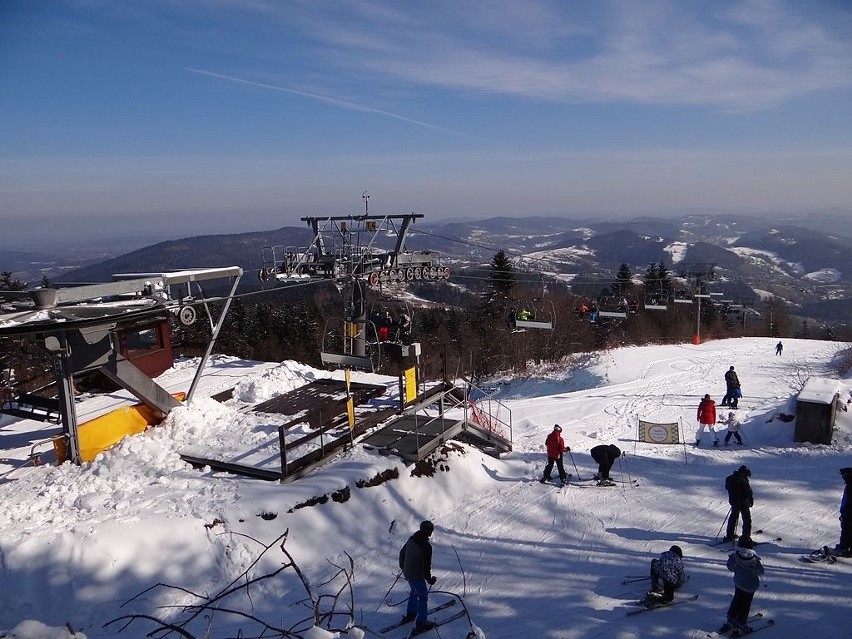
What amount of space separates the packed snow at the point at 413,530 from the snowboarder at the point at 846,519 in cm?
20

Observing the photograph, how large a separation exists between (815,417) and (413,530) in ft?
39.2

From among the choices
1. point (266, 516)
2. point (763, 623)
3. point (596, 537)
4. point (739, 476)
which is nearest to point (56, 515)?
point (266, 516)

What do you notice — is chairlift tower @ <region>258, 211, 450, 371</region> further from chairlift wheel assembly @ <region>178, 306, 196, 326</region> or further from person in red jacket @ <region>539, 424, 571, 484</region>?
person in red jacket @ <region>539, 424, 571, 484</region>

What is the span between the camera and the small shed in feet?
48.4

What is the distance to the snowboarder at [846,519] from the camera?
8.62 m

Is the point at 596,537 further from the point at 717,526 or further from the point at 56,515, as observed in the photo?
the point at 56,515

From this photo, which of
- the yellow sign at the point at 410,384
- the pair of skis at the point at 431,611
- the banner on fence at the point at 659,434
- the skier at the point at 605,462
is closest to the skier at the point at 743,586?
the pair of skis at the point at 431,611

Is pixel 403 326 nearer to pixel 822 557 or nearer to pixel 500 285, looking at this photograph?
pixel 822 557

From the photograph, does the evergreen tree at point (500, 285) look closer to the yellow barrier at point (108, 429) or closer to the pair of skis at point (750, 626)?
the yellow barrier at point (108, 429)

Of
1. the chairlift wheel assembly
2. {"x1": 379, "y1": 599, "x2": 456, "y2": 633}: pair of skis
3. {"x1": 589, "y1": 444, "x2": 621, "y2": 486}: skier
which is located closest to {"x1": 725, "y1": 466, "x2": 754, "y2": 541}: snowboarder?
{"x1": 589, "y1": 444, "x2": 621, "y2": 486}: skier

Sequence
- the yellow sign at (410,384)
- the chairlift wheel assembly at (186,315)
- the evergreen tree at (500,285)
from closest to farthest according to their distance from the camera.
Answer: the chairlift wheel assembly at (186,315), the yellow sign at (410,384), the evergreen tree at (500,285)

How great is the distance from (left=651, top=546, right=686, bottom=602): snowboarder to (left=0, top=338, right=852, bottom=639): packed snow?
250 millimetres

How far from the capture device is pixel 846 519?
Result: 28.6ft

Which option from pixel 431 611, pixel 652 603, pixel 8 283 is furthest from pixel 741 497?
pixel 8 283
